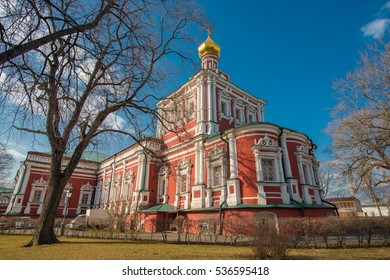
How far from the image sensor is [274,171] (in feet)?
46.1

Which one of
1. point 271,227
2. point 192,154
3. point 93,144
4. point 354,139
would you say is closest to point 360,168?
point 354,139

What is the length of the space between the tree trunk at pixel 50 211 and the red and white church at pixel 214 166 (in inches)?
212

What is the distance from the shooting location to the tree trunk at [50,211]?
9.38 metres

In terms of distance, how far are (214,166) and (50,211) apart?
10.0 meters

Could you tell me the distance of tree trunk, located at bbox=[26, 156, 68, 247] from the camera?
369 inches

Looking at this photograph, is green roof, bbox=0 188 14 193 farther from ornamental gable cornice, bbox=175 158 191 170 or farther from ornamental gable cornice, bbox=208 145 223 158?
ornamental gable cornice, bbox=208 145 223 158

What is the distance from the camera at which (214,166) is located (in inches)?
632

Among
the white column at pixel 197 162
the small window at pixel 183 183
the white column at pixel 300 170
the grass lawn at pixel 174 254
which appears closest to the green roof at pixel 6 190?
the small window at pixel 183 183

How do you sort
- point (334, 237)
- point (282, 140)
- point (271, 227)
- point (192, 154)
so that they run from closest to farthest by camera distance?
point (271, 227) < point (334, 237) < point (282, 140) < point (192, 154)

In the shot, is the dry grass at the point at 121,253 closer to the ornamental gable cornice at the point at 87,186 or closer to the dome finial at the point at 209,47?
the dome finial at the point at 209,47

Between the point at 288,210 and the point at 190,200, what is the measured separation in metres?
6.96

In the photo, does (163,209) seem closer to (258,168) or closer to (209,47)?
(258,168)

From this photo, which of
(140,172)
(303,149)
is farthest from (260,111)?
(140,172)

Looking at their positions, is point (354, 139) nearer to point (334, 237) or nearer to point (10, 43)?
point (334, 237)
